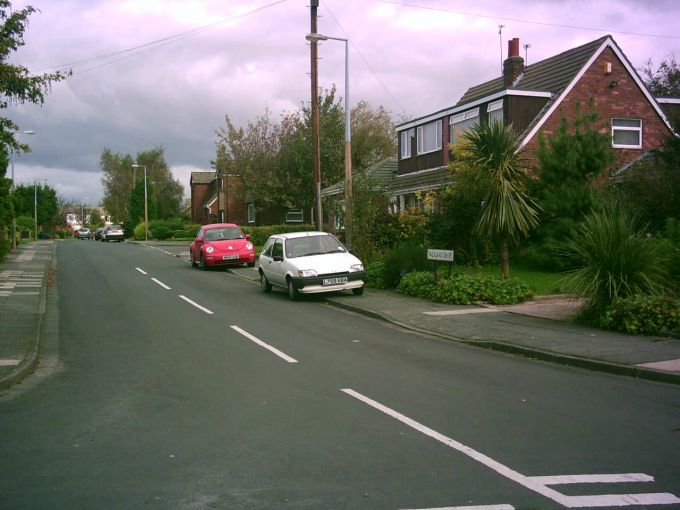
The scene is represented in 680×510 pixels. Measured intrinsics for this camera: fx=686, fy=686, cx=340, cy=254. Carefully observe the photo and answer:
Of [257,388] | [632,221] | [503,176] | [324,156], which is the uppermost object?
[324,156]

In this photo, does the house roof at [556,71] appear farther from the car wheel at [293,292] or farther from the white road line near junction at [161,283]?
the white road line near junction at [161,283]

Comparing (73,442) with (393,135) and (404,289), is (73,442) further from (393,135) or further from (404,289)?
(393,135)

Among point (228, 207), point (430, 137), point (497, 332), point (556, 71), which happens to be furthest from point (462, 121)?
point (228, 207)

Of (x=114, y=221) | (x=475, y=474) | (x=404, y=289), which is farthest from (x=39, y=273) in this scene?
(x=114, y=221)

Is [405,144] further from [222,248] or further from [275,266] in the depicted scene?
[275,266]

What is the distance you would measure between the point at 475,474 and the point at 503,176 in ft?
40.6

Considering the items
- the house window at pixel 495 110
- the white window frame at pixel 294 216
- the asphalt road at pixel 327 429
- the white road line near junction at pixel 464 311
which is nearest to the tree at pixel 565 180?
the white road line near junction at pixel 464 311

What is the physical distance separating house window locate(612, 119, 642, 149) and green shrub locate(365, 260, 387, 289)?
12525 mm

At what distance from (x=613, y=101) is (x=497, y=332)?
18.1 m

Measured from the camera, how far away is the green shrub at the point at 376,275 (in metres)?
19.0

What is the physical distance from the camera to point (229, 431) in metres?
6.25

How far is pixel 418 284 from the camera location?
17.0m

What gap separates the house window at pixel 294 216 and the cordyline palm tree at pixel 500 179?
41.0 meters

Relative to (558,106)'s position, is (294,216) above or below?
below
